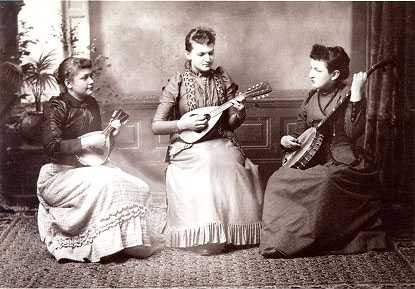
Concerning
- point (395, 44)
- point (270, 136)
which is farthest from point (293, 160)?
point (395, 44)

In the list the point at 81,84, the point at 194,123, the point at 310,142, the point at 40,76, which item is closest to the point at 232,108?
the point at 194,123

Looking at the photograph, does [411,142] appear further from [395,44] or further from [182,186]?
[182,186]

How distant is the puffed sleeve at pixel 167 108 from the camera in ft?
9.68

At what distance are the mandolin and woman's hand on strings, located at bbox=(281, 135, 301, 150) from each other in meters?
0.24

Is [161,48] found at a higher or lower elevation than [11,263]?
higher

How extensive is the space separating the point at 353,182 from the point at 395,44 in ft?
2.45

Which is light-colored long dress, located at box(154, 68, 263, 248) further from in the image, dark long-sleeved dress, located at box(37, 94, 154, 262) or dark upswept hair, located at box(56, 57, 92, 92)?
dark upswept hair, located at box(56, 57, 92, 92)

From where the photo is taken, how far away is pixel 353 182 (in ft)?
9.41

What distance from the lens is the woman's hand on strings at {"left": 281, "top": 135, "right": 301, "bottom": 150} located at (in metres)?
2.94

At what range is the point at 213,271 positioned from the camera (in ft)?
8.95

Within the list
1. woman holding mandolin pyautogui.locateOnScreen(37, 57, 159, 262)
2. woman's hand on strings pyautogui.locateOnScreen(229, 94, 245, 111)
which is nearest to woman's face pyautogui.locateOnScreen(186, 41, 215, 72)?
woman's hand on strings pyautogui.locateOnScreen(229, 94, 245, 111)

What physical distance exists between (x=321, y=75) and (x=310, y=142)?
328mm

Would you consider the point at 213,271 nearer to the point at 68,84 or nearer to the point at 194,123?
the point at 194,123

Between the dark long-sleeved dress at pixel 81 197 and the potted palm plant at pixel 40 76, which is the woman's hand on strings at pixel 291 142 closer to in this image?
the dark long-sleeved dress at pixel 81 197
